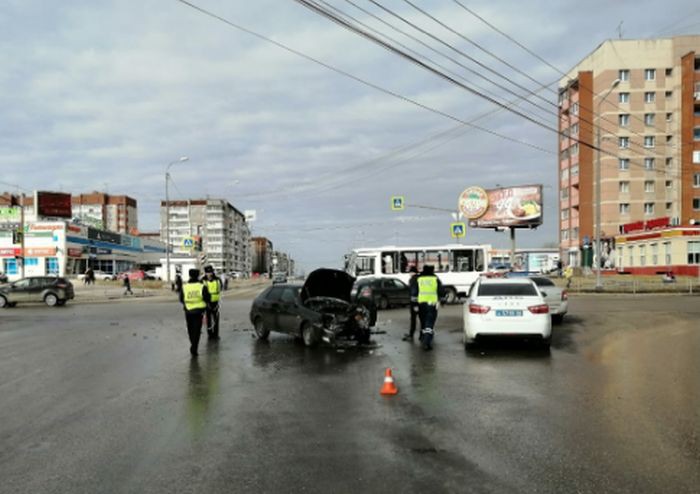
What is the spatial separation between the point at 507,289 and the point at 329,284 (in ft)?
14.1

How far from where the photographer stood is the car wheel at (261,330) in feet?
47.9

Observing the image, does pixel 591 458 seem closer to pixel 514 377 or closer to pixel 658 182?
pixel 514 377

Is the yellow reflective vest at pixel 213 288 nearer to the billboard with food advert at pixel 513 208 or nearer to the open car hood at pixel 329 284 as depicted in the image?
the open car hood at pixel 329 284

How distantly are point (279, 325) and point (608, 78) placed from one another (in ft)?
221

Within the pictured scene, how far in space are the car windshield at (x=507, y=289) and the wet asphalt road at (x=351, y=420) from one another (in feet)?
3.74

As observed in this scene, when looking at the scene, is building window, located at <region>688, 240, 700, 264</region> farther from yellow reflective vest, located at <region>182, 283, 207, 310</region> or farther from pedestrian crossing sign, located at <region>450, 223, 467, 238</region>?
yellow reflective vest, located at <region>182, 283, 207, 310</region>

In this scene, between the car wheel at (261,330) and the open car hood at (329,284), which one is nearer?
the open car hood at (329,284)

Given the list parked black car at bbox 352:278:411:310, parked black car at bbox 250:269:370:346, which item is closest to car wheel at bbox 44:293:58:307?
parked black car at bbox 352:278:411:310

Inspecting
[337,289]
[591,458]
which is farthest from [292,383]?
[337,289]

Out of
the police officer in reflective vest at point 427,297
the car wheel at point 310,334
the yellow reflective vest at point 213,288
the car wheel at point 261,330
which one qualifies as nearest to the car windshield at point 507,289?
the police officer in reflective vest at point 427,297

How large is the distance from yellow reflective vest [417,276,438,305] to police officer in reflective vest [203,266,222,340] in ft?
16.4

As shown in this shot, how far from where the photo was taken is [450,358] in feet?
36.3

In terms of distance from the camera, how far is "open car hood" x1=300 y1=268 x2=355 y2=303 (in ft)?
46.7

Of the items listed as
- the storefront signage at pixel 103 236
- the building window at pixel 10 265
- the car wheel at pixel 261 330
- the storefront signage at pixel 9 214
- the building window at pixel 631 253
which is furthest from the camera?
the storefront signage at pixel 9 214
